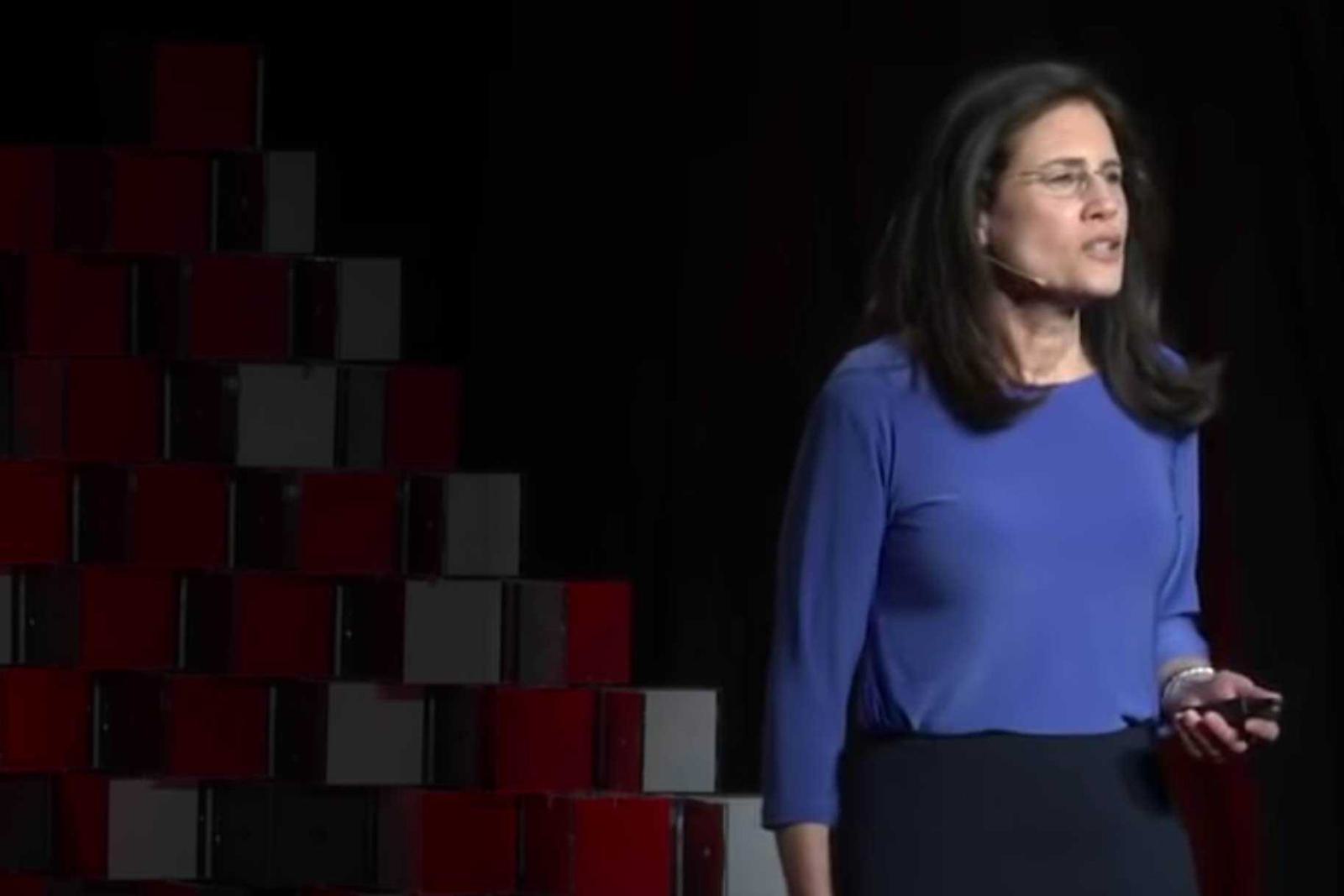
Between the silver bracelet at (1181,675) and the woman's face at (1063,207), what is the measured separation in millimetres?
245

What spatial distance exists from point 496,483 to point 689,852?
2.02 feet

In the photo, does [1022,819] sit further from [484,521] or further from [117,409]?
[117,409]

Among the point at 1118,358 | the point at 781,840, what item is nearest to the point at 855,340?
the point at 1118,358

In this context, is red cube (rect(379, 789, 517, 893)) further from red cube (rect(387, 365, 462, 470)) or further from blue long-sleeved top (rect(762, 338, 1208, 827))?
blue long-sleeved top (rect(762, 338, 1208, 827))

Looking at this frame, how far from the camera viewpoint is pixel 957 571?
1.82 meters

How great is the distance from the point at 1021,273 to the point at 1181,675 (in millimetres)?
273

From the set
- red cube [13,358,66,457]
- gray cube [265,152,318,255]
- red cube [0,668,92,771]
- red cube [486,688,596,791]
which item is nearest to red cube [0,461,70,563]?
red cube [13,358,66,457]

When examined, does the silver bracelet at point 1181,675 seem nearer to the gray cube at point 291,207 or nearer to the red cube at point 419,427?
the red cube at point 419,427

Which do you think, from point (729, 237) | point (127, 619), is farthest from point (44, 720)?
point (729, 237)

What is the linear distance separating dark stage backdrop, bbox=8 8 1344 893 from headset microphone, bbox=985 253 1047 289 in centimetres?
208

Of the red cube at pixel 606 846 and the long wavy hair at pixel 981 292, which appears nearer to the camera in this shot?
the long wavy hair at pixel 981 292

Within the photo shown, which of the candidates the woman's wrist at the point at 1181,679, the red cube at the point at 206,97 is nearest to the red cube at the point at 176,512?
the red cube at the point at 206,97

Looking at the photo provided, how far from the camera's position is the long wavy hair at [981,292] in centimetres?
186

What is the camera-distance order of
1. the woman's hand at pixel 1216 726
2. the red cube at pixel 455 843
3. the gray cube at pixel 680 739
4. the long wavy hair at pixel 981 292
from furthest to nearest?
the red cube at pixel 455 843 < the gray cube at pixel 680 739 < the long wavy hair at pixel 981 292 < the woman's hand at pixel 1216 726
